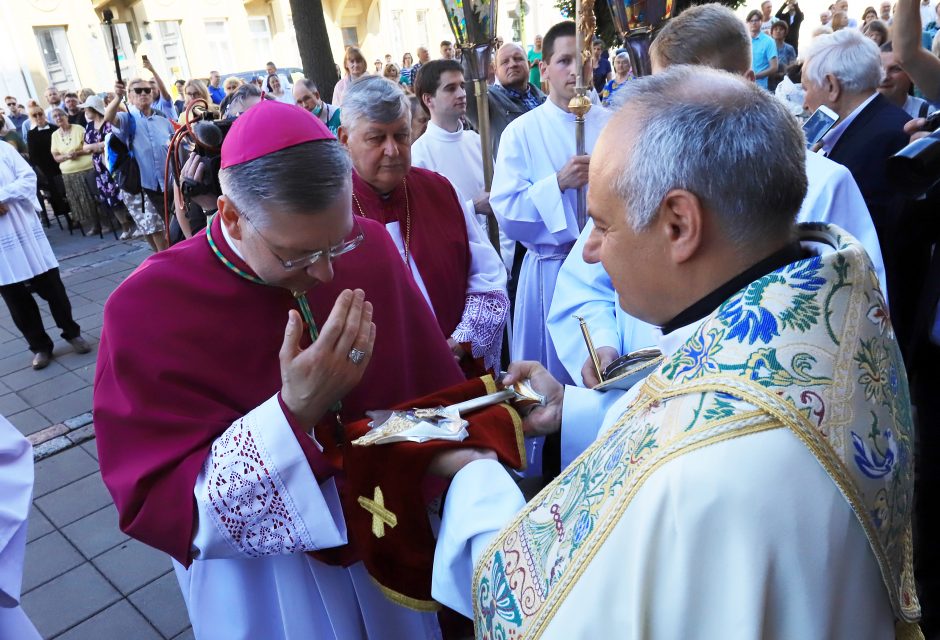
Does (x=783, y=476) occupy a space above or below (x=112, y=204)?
above

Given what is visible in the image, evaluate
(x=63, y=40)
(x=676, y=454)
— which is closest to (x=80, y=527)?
(x=676, y=454)

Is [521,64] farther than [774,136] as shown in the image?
Yes

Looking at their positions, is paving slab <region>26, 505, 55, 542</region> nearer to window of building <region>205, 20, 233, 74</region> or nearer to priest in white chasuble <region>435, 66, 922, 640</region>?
priest in white chasuble <region>435, 66, 922, 640</region>

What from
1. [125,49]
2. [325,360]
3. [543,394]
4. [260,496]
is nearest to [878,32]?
[543,394]

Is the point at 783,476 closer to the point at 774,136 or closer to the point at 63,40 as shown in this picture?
the point at 774,136

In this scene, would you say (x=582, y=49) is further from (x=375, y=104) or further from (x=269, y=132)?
(x=269, y=132)

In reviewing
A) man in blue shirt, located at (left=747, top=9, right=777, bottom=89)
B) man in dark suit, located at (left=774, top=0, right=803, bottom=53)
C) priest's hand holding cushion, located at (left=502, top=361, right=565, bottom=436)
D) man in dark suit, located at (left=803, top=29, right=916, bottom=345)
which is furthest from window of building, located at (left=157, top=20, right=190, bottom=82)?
priest's hand holding cushion, located at (left=502, top=361, right=565, bottom=436)

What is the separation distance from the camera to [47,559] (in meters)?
3.36

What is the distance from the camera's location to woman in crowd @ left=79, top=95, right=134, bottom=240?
9281 millimetres

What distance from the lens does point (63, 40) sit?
64.7 ft

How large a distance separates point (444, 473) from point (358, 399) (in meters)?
0.51

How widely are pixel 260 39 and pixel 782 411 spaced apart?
87.7ft

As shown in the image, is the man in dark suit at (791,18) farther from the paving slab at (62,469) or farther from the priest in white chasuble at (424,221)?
the paving slab at (62,469)

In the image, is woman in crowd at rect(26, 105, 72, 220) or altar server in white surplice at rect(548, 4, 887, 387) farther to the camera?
woman in crowd at rect(26, 105, 72, 220)
